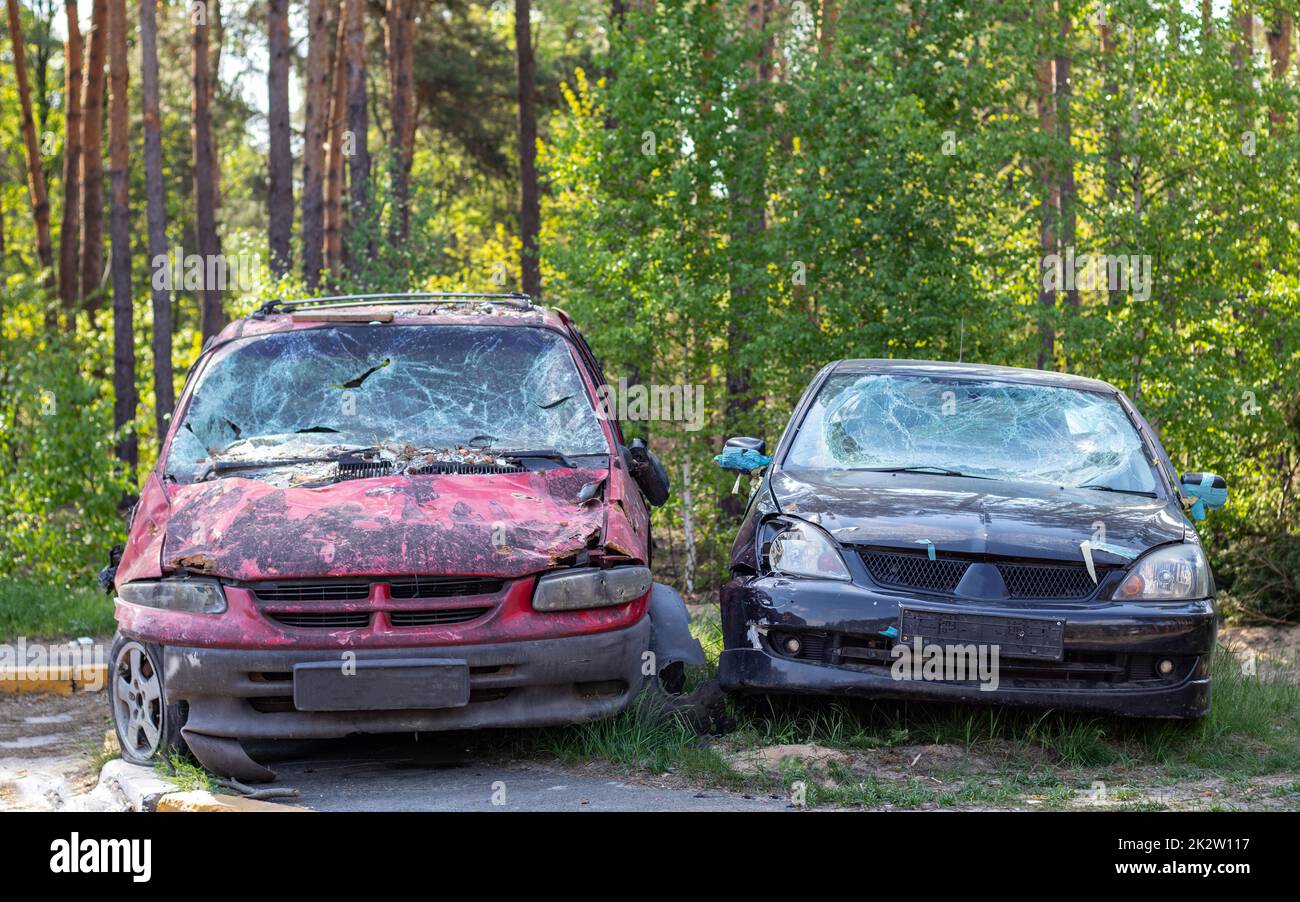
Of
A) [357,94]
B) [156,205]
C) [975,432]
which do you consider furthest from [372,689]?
[357,94]

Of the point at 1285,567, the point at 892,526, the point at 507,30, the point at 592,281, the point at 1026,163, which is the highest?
the point at 507,30

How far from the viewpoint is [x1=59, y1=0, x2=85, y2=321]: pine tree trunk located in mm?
29891

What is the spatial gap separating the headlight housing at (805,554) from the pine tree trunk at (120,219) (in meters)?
18.5

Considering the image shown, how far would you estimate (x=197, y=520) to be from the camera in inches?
226

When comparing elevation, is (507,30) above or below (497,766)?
above

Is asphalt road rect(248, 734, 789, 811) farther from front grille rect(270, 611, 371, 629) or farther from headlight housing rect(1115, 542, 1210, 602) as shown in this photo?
headlight housing rect(1115, 542, 1210, 602)

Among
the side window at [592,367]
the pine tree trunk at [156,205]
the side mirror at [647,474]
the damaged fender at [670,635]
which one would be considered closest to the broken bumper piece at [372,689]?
the damaged fender at [670,635]

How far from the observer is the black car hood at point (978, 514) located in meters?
5.98

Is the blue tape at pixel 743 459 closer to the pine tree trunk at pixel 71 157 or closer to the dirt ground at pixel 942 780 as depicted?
the dirt ground at pixel 942 780

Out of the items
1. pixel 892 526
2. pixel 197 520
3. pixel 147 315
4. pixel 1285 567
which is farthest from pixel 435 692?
pixel 147 315

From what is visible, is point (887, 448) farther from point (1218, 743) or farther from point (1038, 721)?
point (1218, 743)

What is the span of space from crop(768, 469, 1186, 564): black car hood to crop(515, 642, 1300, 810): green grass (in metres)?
0.82

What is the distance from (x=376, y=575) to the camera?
213 inches

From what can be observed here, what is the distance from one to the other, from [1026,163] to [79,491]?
413 inches
